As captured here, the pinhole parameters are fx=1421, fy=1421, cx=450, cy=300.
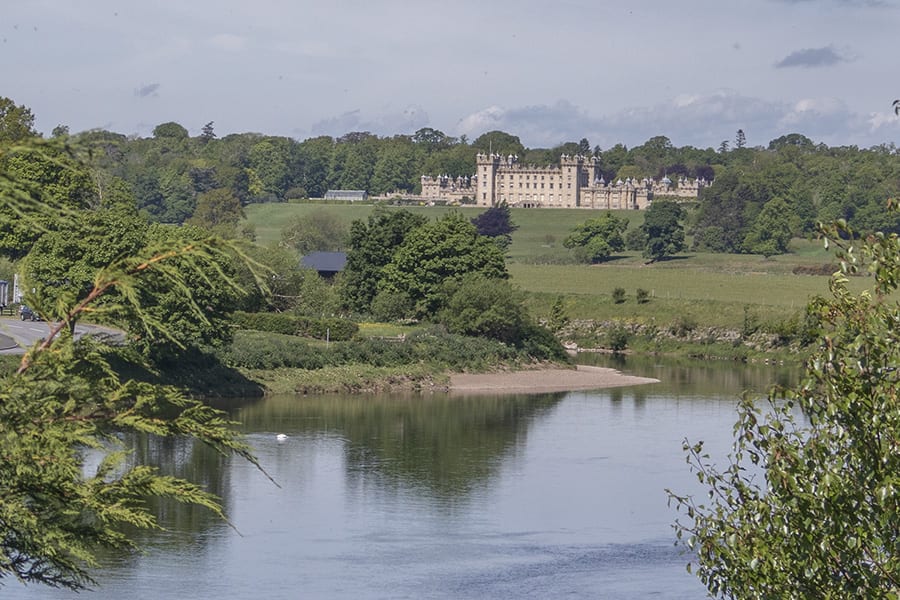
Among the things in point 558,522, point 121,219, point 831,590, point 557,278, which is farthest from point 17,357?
point 557,278

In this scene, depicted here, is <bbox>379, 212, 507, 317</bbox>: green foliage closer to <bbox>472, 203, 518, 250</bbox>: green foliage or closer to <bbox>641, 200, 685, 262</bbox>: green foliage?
<bbox>641, 200, 685, 262</bbox>: green foliage

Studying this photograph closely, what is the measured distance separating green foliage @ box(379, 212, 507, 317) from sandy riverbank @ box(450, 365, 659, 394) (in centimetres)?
924

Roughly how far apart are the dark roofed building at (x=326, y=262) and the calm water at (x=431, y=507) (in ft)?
153

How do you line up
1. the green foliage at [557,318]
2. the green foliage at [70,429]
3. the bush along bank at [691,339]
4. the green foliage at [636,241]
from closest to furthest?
the green foliage at [70,429] < the bush along bank at [691,339] < the green foliage at [557,318] < the green foliage at [636,241]

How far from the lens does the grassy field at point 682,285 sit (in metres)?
93.6

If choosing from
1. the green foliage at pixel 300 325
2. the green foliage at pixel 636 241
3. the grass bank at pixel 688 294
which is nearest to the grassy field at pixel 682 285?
the grass bank at pixel 688 294

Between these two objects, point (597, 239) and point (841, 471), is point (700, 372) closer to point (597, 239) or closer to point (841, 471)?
point (841, 471)

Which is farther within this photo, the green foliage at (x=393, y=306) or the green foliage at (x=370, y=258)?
the green foliage at (x=370, y=258)

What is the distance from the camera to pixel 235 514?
1390 inches

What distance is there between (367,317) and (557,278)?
41199 mm

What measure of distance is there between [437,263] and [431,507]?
136 ft

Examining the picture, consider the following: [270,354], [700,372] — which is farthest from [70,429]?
[700,372]

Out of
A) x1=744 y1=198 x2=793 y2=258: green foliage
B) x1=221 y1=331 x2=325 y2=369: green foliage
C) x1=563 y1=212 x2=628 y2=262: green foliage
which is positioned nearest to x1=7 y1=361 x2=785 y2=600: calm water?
x1=221 y1=331 x2=325 y2=369: green foliage

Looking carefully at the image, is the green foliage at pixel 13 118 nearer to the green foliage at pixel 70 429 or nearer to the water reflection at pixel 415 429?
the water reflection at pixel 415 429
